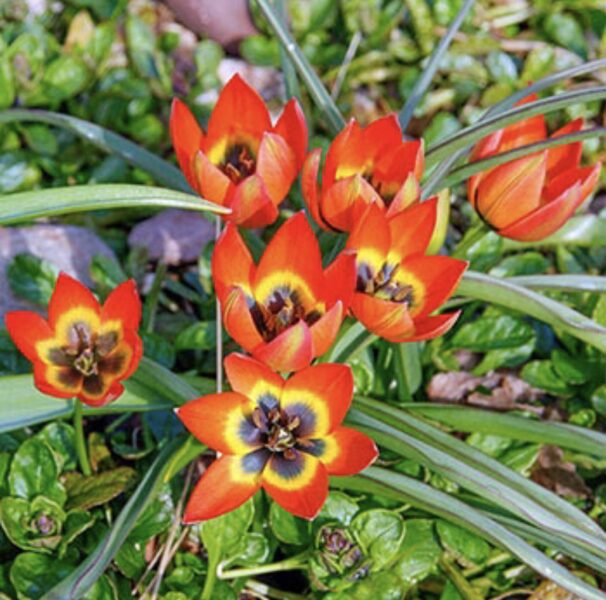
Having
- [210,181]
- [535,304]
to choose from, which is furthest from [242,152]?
[535,304]

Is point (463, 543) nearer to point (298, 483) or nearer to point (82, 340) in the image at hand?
point (298, 483)

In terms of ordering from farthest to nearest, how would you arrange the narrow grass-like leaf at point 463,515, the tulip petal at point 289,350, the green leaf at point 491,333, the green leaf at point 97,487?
the green leaf at point 491,333 → the green leaf at point 97,487 → the narrow grass-like leaf at point 463,515 → the tulip petal at point 289,350

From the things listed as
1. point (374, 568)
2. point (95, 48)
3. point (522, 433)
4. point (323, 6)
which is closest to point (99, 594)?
point (374, 568)

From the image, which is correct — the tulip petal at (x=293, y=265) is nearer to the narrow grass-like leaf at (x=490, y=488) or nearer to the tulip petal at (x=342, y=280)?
the tulip petal at (x=342, y=280)

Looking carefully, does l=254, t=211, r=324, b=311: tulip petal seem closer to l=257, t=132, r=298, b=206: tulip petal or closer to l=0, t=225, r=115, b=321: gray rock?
l=257, t=132, r=298, b=206: tulip petal

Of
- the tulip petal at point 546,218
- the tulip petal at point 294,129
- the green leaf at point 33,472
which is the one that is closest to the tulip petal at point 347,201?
the tulip petal at point 294,129

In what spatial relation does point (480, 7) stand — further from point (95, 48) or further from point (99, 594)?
point (99, 594)
